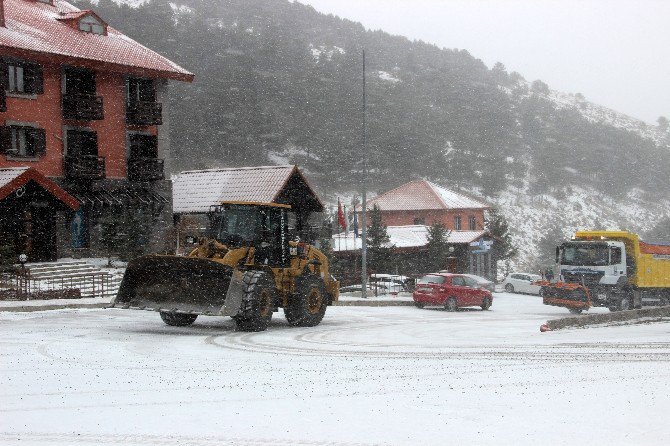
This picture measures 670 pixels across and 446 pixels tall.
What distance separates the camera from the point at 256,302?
758 inches

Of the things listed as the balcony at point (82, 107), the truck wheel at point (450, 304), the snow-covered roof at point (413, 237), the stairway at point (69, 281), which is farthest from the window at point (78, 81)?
the snow-covered roof at point (413, 237)

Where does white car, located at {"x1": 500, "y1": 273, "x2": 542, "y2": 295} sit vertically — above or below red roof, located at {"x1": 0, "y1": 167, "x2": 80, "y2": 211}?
below

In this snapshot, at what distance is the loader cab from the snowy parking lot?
1.80 metres

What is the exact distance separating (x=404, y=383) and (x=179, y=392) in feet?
9.68

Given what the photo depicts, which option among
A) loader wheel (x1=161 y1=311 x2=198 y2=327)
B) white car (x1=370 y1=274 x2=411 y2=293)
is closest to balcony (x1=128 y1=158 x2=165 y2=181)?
white car (x1=370 y1=274 x2=411 y2=293)

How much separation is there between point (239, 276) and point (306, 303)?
117 inches

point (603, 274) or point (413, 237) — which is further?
point (413, 237)

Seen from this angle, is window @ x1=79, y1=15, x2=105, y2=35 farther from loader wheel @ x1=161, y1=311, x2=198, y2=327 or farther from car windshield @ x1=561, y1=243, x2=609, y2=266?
loader wheel @ x1=161, y1=311, x2=198, y2=327

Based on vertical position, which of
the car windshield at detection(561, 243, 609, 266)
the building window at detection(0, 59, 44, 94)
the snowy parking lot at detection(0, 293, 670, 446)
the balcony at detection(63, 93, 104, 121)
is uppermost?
the building window at detection(0, 59, 44, 94)

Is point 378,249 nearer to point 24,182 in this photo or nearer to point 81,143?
point 81,143

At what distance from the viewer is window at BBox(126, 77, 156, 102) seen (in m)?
46.6

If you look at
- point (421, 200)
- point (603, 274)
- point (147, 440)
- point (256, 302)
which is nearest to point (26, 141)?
point (603, 274)

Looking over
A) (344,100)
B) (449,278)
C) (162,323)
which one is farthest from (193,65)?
(162,323)

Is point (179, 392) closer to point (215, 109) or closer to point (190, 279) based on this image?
point (190, 279)
